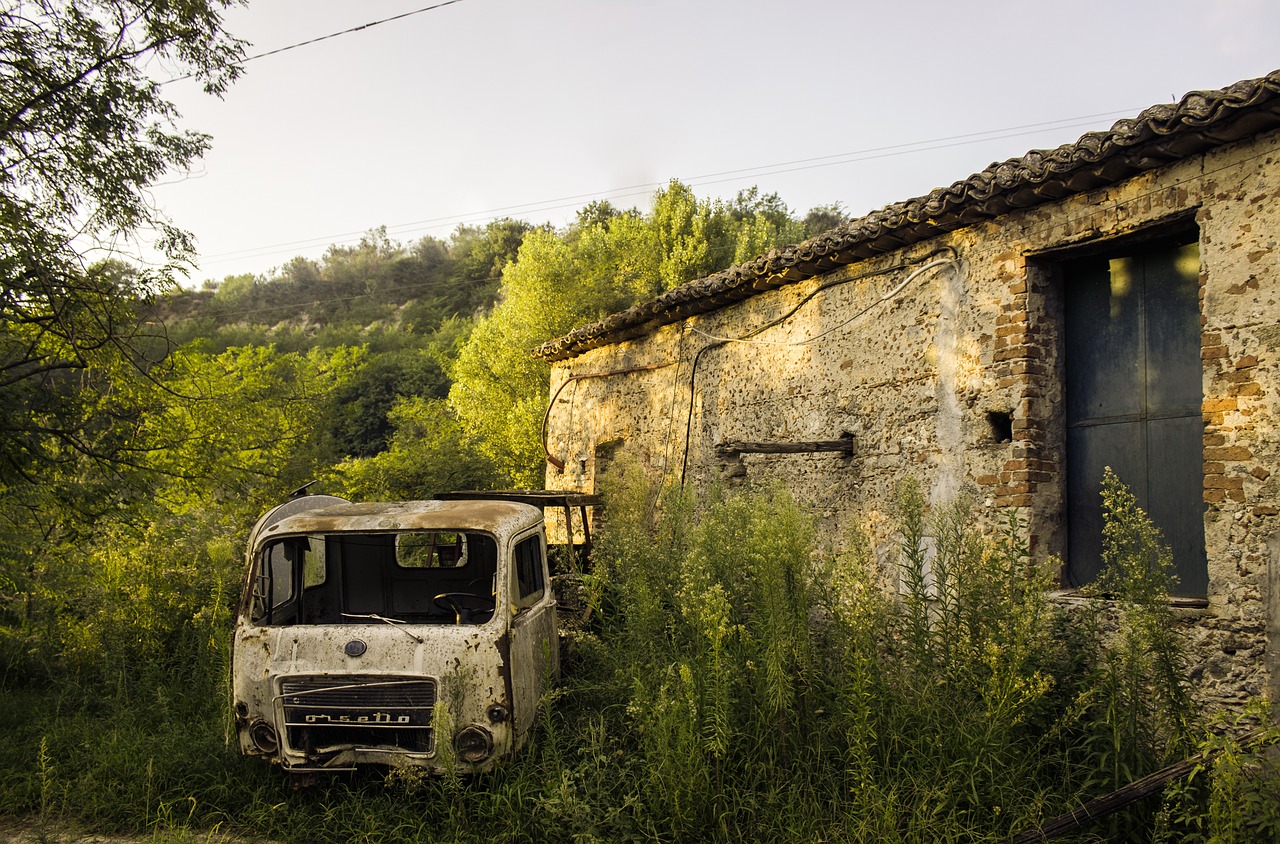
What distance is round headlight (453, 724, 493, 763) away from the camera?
16.5ft

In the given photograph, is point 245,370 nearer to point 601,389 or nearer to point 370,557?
point 601,389

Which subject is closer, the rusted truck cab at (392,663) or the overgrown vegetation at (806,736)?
the overgrown vegetation at (806,736)

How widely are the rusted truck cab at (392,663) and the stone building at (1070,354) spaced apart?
325cm

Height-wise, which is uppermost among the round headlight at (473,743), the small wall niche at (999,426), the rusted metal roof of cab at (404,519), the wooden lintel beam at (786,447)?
the small wall niche at (999,426)

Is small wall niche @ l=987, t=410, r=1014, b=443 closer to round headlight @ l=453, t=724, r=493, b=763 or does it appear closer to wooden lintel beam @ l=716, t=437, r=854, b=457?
wooden lintel beam @ l=716, t=437, r=854, b=457

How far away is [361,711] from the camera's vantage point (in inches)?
199

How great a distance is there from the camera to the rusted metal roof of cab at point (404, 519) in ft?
18.9

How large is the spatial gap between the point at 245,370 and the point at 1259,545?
15.3 m

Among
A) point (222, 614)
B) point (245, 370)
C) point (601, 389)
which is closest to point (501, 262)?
point (245, 370)

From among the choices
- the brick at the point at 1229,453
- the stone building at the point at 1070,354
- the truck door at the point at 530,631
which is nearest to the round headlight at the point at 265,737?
the truck door at the point at 530,631

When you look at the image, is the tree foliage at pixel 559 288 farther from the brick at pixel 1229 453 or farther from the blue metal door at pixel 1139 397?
the brick at pixel 1229 453

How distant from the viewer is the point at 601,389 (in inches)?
478

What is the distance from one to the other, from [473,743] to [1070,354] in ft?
16.1

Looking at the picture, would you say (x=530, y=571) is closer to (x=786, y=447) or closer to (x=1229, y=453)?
(x=786, y=447)
